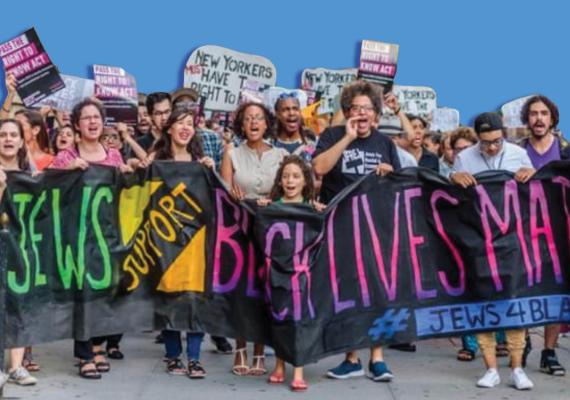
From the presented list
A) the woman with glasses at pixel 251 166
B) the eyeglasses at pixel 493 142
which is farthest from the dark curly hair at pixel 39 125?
the eyeglasses at pixel 493 142

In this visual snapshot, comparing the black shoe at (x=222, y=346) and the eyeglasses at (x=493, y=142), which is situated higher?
the eyeglasses at (x=493, y=142)

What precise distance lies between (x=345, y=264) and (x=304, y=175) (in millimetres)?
664

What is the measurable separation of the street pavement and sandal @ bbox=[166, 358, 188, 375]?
0.18ft

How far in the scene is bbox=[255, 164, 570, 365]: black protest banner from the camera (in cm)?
783

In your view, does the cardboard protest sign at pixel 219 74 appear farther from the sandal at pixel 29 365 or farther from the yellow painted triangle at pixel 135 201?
the sandal at pixel 29 365

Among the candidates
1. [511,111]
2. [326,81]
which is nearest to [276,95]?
[511,111]

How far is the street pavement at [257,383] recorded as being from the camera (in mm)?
7480

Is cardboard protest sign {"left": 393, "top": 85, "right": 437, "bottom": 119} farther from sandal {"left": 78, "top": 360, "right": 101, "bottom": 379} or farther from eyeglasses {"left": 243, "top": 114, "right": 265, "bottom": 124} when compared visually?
sandal {"left": 78, "top": 360, "right": 101, "bottom": 379}

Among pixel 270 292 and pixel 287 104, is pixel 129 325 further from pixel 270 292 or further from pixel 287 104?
pixel 287 104

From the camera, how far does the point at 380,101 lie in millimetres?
8180

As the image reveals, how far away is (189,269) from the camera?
26.4 feet

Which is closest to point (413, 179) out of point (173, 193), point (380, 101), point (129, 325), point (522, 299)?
point (380, 101)

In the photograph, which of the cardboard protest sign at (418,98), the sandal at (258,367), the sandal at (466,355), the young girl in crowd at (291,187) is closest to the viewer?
the young girl in crowd at (291,187)

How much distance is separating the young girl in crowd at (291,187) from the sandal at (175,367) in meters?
0.66
